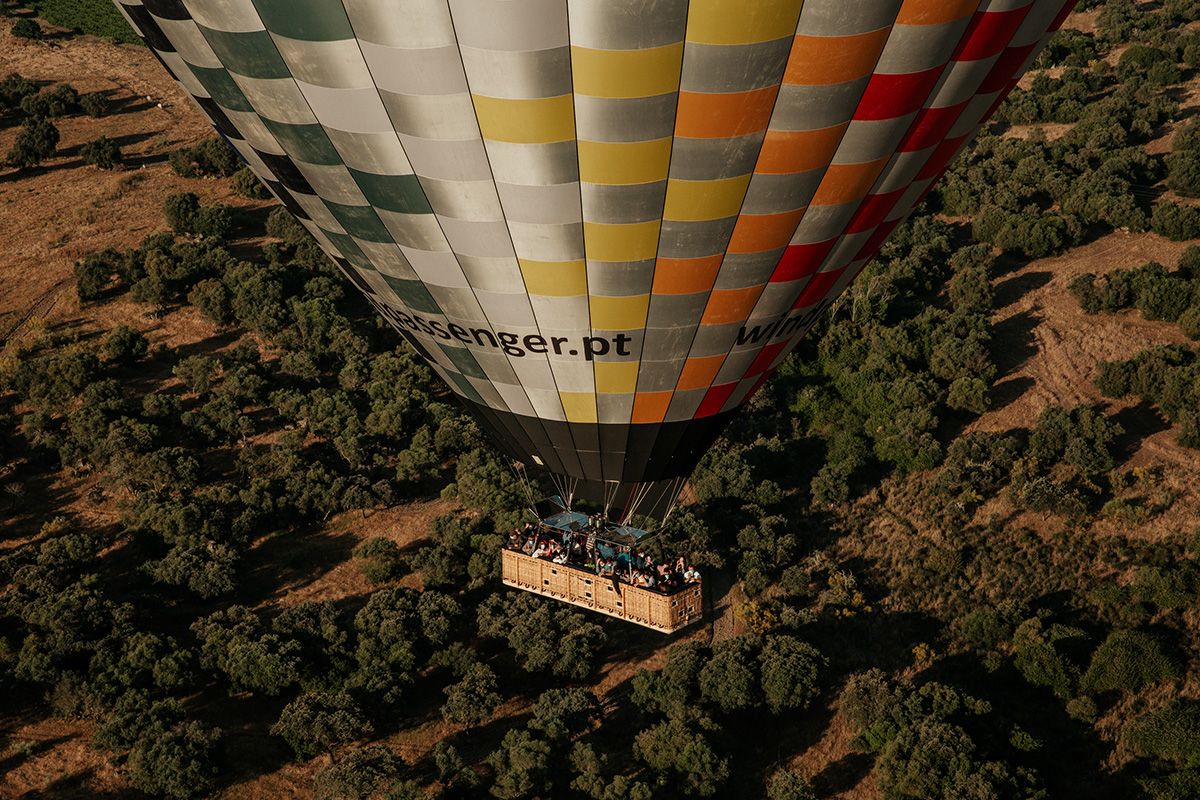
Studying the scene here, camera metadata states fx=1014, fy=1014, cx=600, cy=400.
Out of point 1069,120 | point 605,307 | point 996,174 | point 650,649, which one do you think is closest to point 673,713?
point 650,649

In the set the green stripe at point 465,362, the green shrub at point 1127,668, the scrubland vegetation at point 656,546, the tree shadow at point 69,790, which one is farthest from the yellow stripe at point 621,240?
the green shrub at point 1127,668

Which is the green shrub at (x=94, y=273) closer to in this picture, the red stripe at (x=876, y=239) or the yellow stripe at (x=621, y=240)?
the yellow stripe at (x=621, y=240)

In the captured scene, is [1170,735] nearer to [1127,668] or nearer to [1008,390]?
[1127,668]

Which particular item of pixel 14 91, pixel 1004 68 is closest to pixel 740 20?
pixel 1004 68

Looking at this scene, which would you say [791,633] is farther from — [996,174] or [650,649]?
[996,174]

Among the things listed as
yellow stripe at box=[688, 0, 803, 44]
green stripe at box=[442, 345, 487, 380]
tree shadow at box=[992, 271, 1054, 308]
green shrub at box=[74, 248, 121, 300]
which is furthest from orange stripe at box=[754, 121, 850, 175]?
green shrub at box=[74, 248, 121, 300]

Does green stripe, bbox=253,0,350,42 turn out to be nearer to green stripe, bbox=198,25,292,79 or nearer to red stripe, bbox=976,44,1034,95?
green stripe, bbox=198,25,292,79
